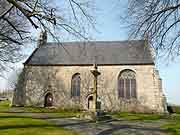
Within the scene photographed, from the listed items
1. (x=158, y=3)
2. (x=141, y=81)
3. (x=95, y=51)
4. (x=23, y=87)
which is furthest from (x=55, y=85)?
(x=158, y=3)

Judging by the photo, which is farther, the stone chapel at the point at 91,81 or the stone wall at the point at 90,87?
the stone chapel at the point at 91,81

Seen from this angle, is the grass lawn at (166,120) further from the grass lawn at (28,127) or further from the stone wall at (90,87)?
the grass lawn at (28,127)

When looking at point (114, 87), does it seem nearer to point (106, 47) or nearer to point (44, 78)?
point (106, 47)

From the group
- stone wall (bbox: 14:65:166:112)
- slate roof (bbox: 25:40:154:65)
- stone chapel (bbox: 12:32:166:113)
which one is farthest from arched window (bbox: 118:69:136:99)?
slate roof (bbox: 25:40:154:65)

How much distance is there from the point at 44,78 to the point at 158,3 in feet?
79.2

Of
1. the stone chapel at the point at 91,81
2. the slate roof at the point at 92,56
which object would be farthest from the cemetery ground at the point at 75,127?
the slate roof at the point at 92,56

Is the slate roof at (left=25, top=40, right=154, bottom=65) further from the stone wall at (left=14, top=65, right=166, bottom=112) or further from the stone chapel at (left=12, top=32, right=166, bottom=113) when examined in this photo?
the stone wall at (left=14, top=65, right=166, bottom=112)

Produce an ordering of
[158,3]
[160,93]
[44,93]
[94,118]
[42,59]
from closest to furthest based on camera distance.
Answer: [158,3], [94,118], [160,93], [44,93], [42,59]

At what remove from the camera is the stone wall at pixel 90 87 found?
26734 millimetres

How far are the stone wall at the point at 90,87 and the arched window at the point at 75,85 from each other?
0.45 meters

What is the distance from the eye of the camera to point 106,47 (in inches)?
1280

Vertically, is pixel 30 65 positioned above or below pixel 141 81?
above

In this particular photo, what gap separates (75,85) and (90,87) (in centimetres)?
228

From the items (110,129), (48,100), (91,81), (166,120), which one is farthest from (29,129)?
(48,100)
